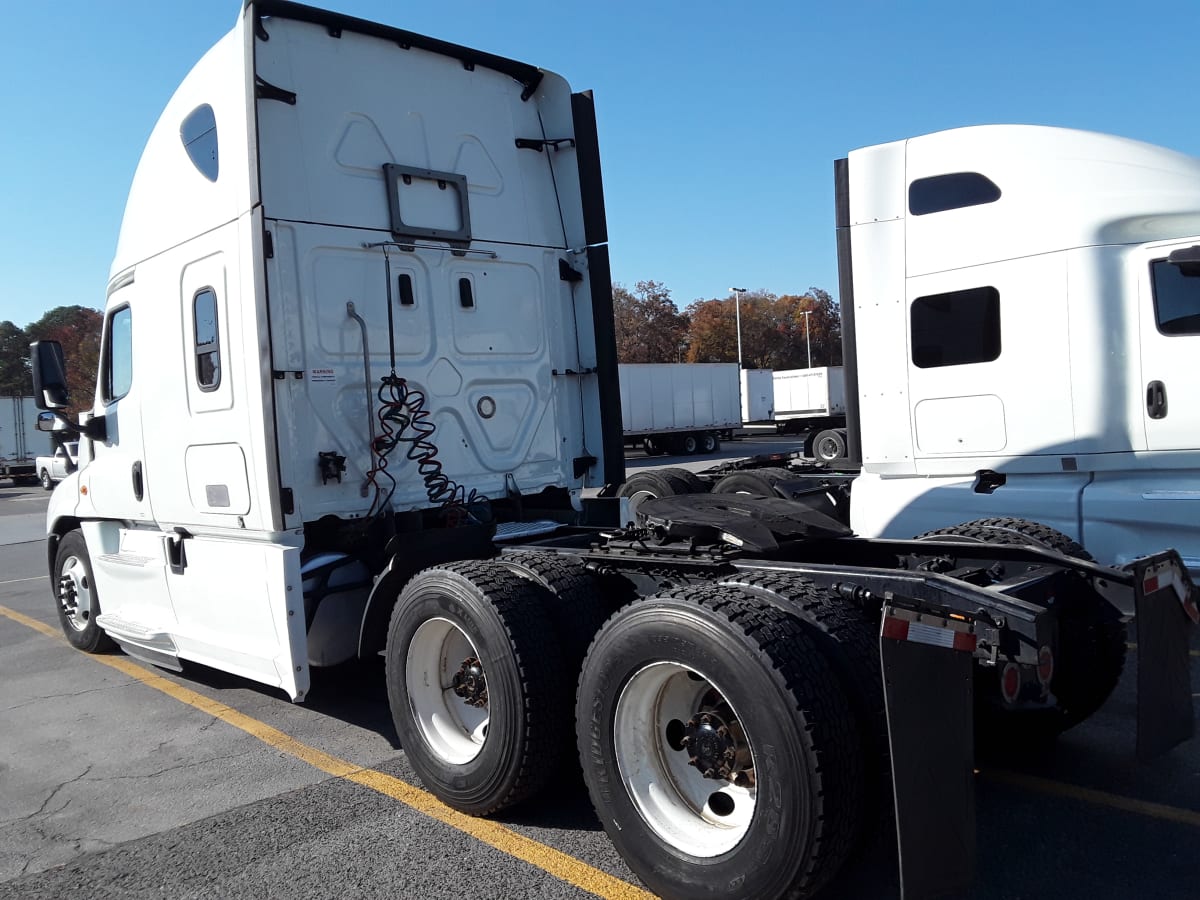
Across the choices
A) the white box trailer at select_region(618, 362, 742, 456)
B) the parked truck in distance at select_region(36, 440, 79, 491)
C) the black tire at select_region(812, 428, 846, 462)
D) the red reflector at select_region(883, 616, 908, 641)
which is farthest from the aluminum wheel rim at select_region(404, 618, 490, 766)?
the white box trailer at select_region(618, 362, 742, 456)

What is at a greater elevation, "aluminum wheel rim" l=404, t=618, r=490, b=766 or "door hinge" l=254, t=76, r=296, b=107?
"door hinge" l=254, t=76, r=296, b=107

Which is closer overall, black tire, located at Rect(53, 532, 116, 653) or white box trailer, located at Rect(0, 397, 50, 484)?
black tire, located at Rect(53, 532, 116, 653)

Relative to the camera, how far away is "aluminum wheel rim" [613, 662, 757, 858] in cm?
339

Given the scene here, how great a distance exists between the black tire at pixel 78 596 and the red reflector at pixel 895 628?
6168 millimetres

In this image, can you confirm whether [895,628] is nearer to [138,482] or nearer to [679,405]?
[138,482]

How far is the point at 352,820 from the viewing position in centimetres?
418

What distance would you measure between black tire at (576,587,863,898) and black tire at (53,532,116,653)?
203 inches

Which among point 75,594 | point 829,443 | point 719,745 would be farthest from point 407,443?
point 829,443

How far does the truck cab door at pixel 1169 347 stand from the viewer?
5.86 metres

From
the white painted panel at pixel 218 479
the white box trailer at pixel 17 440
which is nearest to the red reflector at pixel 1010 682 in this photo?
the white painted panel at pixel 218 479

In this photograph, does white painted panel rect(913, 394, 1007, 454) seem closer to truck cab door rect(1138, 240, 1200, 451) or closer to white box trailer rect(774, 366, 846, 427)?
truck cab door rect(1138, 240, 1200, 451)

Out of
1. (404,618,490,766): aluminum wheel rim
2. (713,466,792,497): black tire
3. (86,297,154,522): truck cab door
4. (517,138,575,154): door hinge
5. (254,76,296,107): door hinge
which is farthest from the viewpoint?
(713,466,792,497): black tire

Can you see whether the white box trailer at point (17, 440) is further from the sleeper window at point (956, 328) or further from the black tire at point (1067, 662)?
the black tire at point (1067, 662)

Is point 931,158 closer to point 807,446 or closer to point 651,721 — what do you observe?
point 651,721
